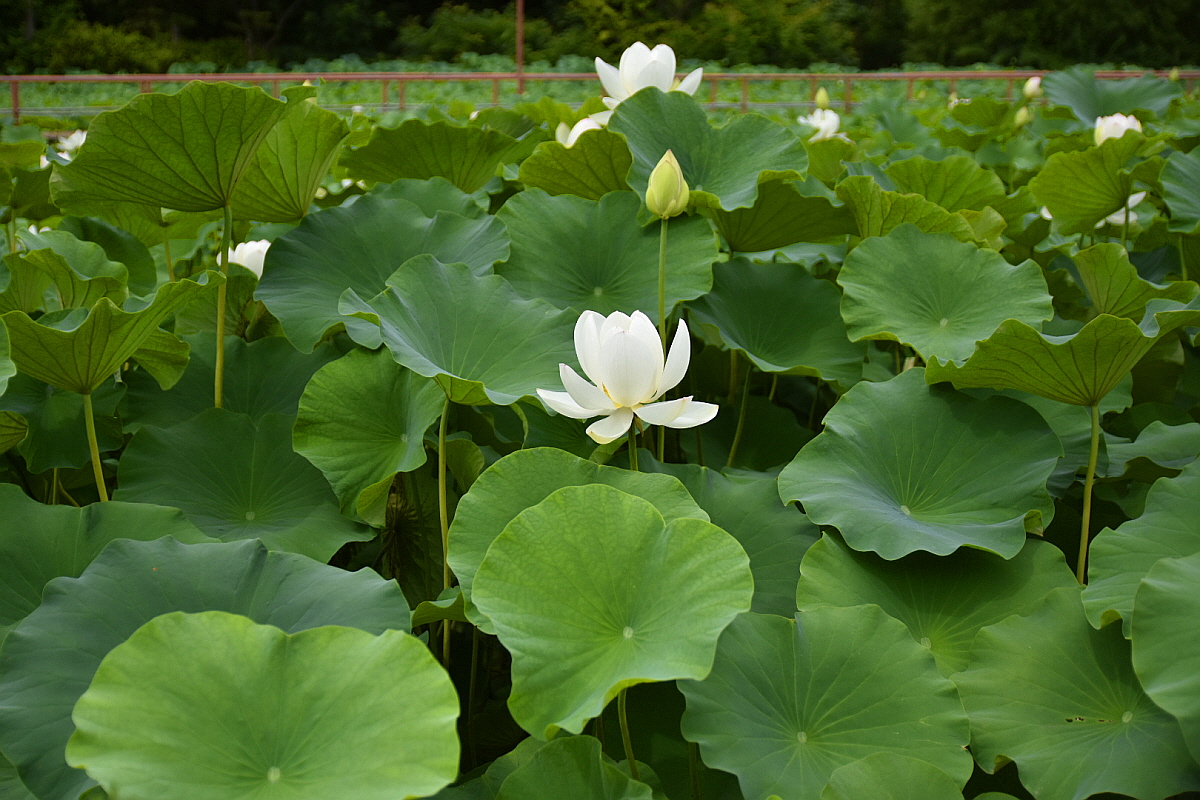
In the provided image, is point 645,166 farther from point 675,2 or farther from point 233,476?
point 675,2

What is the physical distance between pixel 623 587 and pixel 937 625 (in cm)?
32

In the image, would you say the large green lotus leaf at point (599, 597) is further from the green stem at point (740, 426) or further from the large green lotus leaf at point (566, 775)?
the green stem at point (740, 426)

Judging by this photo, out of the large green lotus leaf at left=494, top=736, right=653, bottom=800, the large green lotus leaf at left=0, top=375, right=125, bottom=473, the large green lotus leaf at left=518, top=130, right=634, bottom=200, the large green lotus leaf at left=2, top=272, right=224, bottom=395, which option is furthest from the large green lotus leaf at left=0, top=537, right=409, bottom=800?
the large green lotus leaf at left=518, top=130, right=634, bottom=200

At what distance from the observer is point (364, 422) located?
37.2 inches

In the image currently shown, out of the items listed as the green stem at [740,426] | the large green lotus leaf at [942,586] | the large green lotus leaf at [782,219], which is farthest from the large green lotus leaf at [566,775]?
the large green lotus leaf at [782,219]

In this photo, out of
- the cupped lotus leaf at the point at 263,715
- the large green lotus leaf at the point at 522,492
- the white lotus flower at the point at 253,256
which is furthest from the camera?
the white lotus flower at the point at 253,256

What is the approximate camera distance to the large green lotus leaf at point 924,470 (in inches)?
31.5

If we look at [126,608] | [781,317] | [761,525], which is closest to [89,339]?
[126,608]

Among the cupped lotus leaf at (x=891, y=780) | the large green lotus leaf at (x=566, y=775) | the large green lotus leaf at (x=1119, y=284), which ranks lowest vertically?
the large green lotus leaf at (x=566, y=775)

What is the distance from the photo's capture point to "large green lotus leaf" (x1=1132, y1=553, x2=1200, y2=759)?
58 cm

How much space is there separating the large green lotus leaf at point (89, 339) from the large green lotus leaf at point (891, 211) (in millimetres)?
735

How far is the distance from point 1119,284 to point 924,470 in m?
0.40

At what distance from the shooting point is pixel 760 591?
81 cm

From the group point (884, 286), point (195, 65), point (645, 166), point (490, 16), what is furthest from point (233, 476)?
point (490, 16)
